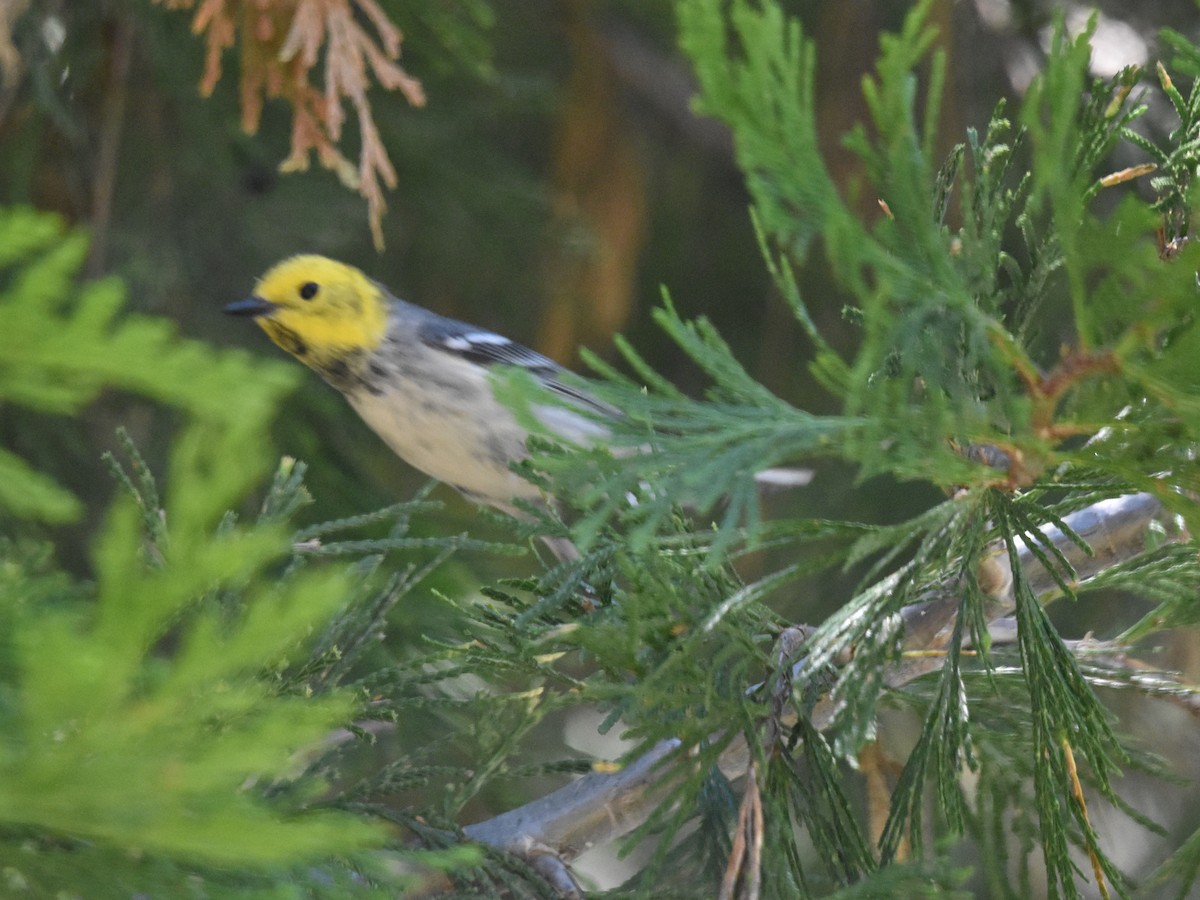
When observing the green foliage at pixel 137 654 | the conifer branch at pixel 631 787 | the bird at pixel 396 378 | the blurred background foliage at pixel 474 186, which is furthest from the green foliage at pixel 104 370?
the bird at pixel 396 378

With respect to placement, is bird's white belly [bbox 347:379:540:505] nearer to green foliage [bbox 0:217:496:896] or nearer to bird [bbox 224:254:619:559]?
bird [bbox 224:254:619:559]

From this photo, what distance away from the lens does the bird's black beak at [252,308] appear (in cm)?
264

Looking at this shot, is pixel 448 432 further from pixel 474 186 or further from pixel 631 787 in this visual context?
pixel 631 787

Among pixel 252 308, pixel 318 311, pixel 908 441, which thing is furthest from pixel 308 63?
pixel 908 441

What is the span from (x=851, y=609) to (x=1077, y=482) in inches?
9.2

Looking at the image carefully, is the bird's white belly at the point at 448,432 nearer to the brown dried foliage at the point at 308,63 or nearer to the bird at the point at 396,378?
the bird at the point at 396,378

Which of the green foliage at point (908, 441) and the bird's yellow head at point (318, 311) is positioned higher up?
the green foliage at point (908, 441)

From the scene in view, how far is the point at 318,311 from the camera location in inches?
111

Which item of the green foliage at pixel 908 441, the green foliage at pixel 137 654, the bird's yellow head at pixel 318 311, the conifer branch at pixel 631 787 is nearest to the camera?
the green foliage at pixel 137 654

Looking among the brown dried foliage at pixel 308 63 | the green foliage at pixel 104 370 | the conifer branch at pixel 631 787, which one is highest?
the brown dried foliage at pixel 308 63

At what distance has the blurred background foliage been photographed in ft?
8.91

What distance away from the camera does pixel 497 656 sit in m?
1.27

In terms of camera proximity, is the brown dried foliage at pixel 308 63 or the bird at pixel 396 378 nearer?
the brown dried foliage at pixel 308 63

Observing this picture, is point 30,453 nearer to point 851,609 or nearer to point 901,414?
point 851,609
